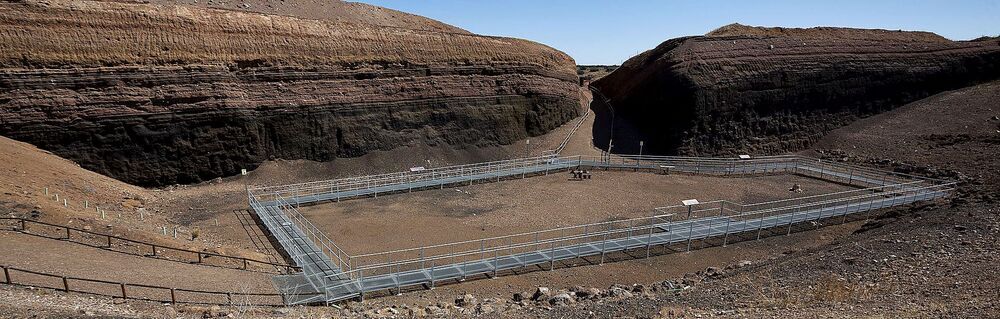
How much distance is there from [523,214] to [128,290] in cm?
1432

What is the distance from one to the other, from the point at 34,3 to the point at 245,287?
1799 centimetres

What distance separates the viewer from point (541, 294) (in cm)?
1445

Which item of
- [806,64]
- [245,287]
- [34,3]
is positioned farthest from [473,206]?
[806,64]

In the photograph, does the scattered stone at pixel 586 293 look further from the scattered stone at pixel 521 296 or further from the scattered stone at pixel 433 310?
the scattered stone at pixel 433 310

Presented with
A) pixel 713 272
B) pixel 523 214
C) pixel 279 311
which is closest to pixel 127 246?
pixel 279 311

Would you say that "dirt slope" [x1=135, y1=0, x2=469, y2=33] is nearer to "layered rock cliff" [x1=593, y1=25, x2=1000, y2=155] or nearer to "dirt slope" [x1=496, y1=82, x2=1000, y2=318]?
"layered rock cliff" [x1=593, y1=25, x2=1000, y2=155]

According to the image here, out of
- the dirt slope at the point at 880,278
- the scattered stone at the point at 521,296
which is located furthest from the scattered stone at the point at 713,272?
the scattered stone at the point at 521,296

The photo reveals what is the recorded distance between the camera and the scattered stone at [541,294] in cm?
1428

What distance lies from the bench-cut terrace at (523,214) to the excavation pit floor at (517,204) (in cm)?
9

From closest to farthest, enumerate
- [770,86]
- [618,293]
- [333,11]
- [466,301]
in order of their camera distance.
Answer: [466,301] < [618,293] < [770,86] < [333,11]

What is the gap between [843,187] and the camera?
29047mm

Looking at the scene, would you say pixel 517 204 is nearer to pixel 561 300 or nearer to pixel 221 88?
pixel 561 300

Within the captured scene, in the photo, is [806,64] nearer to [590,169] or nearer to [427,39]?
[590,169]

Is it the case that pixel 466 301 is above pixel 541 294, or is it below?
below
